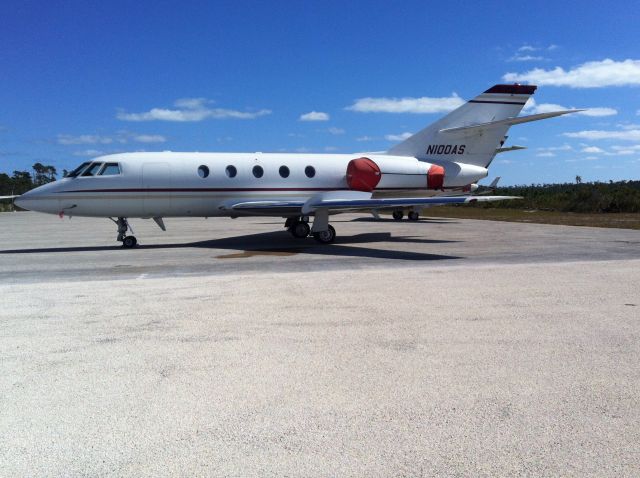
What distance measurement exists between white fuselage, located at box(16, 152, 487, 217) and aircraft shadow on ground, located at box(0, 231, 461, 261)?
113cm

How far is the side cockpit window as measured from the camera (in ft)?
54.5

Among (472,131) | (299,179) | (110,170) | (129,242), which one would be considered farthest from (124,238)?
(472,131)

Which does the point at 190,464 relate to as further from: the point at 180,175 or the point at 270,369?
the point at 180,175

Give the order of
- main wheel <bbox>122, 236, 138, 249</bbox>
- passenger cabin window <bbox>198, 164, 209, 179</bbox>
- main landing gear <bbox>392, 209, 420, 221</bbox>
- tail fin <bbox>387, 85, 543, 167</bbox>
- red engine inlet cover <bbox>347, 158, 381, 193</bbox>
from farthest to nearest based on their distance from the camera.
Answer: main landing gear <bbox>392, 209, 420, 221</bbox>
tail fin <bbox>387, 85, 543, 167</bbox>
red engine inlet cover <bbox>347, 158, 381, 193</bbox>
passenger cabin window <bbox>198, 164, 209, 179</bbox>
main wheel <bbox>122, 236, 138, 249</bbox>

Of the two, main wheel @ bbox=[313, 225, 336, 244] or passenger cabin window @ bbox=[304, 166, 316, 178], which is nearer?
main wheel @ bbox=[313, 225, 336, 244]

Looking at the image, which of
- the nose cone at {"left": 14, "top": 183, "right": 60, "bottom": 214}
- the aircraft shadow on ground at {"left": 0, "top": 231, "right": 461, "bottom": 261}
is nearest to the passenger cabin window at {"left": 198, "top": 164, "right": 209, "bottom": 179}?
the aircraft shadow on ground at {"left": 0, "top": 231, "right": 461, "bottom": 261}

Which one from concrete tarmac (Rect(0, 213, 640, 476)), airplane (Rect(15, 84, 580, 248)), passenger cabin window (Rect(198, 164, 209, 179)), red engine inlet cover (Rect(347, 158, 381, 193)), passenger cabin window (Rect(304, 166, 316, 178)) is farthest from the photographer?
red engine inlet cover (Rect(347, 158, 381, 193))

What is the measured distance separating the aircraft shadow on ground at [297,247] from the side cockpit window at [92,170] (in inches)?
91.5

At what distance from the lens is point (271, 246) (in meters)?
17.3

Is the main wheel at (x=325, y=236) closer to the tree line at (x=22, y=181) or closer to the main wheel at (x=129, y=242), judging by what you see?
the main wheel at (x=129, y=242)

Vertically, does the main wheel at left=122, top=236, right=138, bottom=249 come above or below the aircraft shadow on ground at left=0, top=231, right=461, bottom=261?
above

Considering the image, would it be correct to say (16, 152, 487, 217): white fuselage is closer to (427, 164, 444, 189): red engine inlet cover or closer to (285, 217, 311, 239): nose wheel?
(285, 217, 311, 239): nose wheel

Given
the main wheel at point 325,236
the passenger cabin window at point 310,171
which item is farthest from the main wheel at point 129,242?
the passenger cabin window at point 310,171

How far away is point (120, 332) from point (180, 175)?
446 inches
